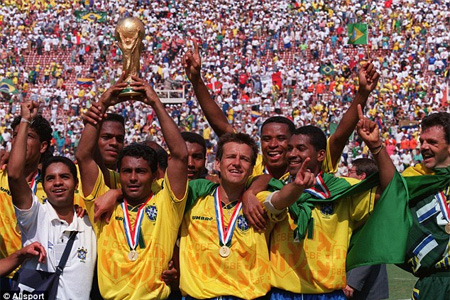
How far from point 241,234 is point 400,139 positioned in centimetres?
2306

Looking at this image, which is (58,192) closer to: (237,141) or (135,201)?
(135,201)

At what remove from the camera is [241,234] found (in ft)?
18.6

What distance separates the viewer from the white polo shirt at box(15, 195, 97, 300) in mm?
5734

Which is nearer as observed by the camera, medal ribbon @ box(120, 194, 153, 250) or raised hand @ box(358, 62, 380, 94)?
medal ribbon @ box(120, 194, 153, 250)

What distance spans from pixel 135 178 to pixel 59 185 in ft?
1.79

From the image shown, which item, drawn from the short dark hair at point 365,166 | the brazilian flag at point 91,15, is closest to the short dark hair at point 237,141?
the short dark hair at point 365,166

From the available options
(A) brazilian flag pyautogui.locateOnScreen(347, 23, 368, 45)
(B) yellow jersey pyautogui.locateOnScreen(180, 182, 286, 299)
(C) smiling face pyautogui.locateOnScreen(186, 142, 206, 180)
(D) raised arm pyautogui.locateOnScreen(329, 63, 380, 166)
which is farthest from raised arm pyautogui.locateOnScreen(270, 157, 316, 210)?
(A) brazilian flag pyautogui.locateOnScreen(347, 23, 368, 45)

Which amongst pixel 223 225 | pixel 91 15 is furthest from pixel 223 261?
pixel 91 15

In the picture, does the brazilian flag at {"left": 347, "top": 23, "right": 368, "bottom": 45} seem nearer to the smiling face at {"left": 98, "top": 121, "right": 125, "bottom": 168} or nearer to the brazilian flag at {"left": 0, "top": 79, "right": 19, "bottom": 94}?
the brazilian flag at {"left": 0, "top": 79, "right": 19, "bottom": 94}

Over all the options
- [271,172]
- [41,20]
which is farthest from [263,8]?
[271,172]

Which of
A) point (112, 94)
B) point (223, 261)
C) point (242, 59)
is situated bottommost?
point (223, 261)

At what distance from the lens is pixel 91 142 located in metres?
5.64

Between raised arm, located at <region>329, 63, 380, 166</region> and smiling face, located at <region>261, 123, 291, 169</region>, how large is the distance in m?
0.48

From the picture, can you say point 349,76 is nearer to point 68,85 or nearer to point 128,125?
Answer: point 128,125
